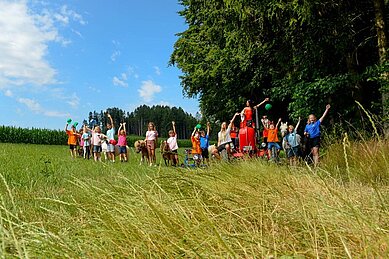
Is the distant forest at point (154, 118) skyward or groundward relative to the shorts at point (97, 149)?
skyward

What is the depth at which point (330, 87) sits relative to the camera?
1170cm

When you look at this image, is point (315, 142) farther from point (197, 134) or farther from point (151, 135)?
point (151, 135)

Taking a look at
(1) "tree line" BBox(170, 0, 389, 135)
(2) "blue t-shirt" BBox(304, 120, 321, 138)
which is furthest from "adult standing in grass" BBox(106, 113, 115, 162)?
(2) "blue t-shirt" BBox(304, 120, 321, 138)

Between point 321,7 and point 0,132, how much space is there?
39.2 m

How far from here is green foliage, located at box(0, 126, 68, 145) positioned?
4119cm

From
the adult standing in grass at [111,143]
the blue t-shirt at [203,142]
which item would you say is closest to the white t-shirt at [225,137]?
the blue t-shirt at [203,142]

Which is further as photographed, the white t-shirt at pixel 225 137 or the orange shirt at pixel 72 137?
the orange shirt at pixel 72 137

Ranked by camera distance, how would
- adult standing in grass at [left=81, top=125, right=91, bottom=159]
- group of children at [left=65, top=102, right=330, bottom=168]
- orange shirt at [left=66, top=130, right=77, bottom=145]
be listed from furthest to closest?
orange shirt at [left=66, top=130, right=77, bottom=145] < adult standing in grass at [left=81, top=125, right=91, bottom=159] < group of children at [left=65, top=102, right=330, bottom=168]

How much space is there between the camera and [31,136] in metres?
43.0

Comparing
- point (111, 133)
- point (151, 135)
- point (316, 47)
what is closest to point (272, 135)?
point (316, 47)

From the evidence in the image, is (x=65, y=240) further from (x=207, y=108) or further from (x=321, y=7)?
(x=207, y=108)

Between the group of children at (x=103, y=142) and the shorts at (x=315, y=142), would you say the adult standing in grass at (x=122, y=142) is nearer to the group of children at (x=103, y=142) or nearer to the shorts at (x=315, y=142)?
the group of children at (x=103, y=142)

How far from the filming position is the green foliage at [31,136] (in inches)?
1622

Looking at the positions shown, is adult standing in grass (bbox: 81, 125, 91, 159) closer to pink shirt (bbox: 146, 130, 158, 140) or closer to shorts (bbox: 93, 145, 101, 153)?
shorts (bbox: 93, 145, 101, 153)
